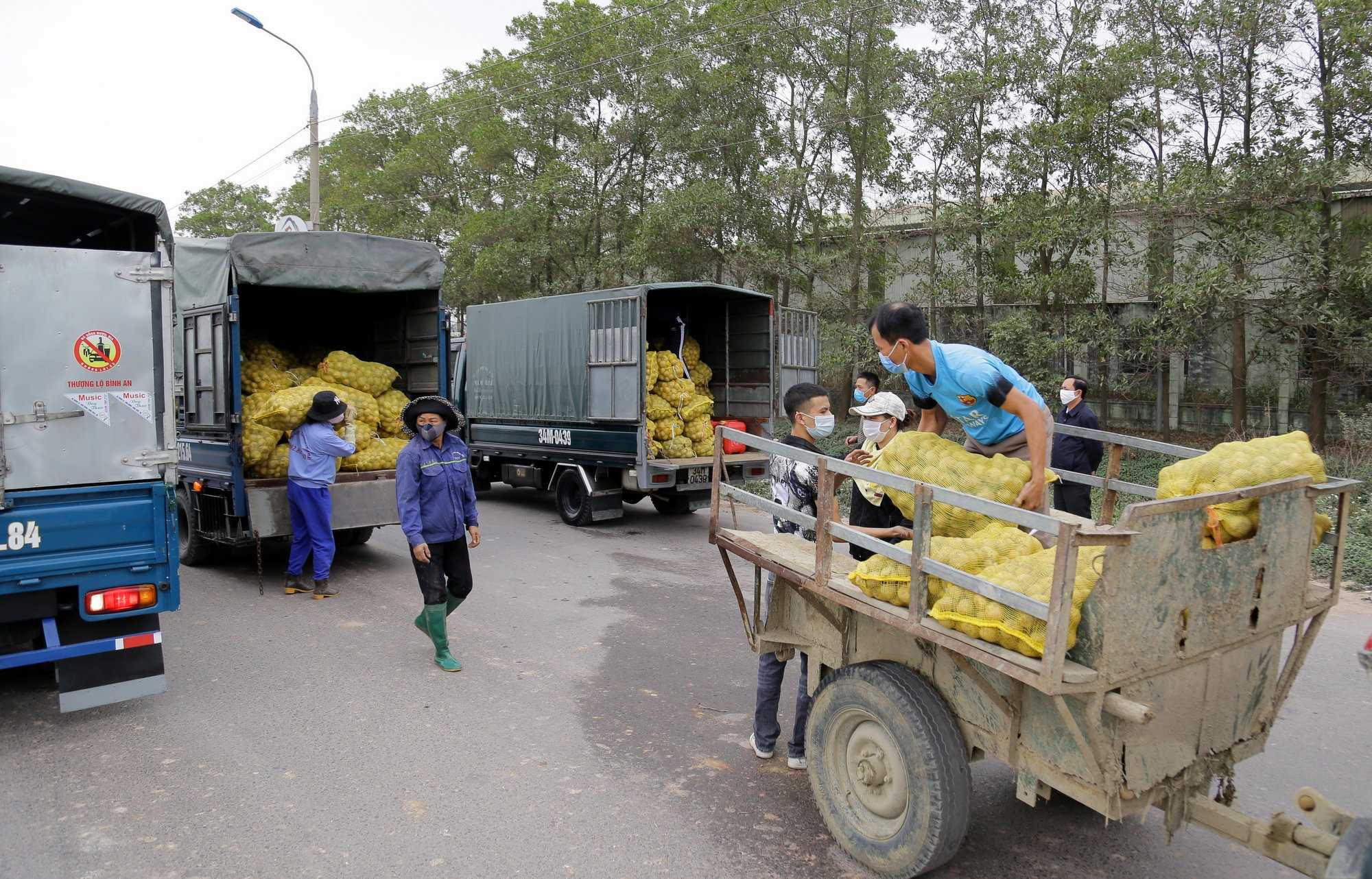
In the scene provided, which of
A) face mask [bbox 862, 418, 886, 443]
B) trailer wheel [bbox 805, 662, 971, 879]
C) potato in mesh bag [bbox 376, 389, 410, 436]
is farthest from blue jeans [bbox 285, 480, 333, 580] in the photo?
trailer wheel [bbox 805, 662, 971, 879]

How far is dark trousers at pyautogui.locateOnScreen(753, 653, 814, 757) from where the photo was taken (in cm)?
421

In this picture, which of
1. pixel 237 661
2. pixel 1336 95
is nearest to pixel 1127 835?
pixel 237 661

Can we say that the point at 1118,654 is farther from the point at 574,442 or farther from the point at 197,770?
the point at 574,442

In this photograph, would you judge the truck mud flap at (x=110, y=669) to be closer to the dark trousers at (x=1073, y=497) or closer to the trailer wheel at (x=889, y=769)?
the trailer wheel at (x=889, y=769)

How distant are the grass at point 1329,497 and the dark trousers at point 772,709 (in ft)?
7.49

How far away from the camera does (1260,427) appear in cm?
1391

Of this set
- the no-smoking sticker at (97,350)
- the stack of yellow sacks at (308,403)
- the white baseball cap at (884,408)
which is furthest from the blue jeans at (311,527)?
the white baseball cap at (884,408)

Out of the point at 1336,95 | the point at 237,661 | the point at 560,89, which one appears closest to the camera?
the point at 237,661

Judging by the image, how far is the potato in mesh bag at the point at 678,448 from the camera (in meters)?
10.5

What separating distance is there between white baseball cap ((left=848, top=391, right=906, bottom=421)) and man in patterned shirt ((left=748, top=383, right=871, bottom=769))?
0.20 m

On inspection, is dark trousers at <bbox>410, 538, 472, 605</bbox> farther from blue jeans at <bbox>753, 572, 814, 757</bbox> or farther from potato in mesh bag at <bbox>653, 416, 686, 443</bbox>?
potato in mesh bag at <bbox>653, 416, 686, 443</bbox>

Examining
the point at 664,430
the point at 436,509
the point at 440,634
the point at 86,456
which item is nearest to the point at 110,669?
the point at 86,456

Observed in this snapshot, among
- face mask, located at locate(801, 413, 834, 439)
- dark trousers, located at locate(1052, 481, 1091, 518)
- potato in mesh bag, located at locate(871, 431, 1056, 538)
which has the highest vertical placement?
face mask, located at locate(801, 413, 834, 439)

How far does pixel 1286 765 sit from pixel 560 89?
18.2 m
